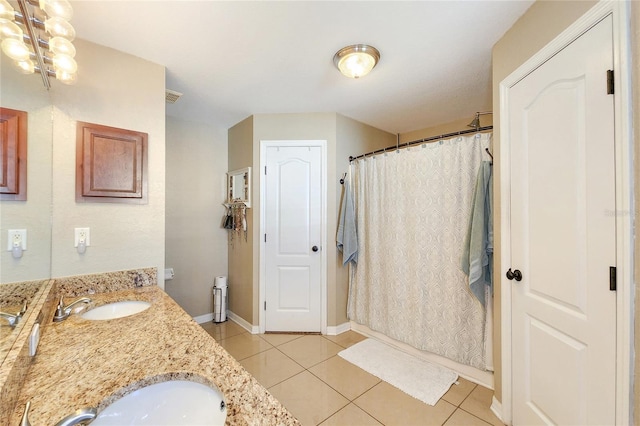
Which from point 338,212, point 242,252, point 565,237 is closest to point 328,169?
point 338,212

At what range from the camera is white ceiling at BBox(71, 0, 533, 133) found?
1.35m

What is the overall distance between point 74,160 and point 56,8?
0.81 meters

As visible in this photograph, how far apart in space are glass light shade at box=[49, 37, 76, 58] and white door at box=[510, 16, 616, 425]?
234 centimetres

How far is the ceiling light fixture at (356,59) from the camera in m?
1.63

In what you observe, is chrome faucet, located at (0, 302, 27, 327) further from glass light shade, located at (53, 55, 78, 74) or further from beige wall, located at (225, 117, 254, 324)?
beige wall, located at (225, 117, 254, 324)

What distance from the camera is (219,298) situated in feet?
9.83

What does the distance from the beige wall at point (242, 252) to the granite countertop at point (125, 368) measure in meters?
1.68

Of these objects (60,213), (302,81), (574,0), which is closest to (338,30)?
(302,81)

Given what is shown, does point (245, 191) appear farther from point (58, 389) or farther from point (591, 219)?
point (591, 219)

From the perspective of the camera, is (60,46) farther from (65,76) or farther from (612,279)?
(612,279)

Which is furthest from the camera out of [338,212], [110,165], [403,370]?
[338,212]

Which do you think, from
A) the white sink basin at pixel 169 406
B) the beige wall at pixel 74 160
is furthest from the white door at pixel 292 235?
the white sink basin at pixel 169 406

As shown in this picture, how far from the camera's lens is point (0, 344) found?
0.75 m

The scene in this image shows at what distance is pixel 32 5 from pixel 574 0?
233 centimetres
